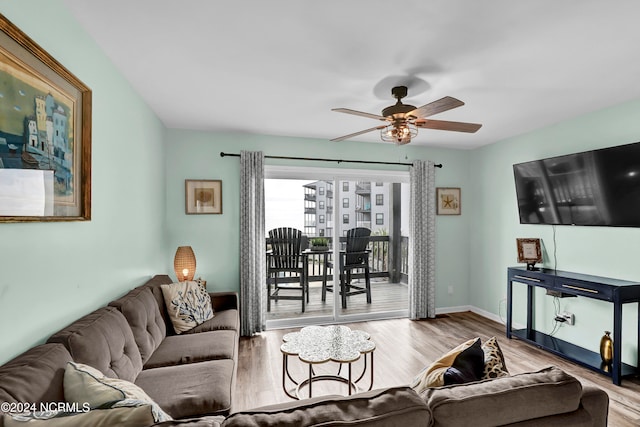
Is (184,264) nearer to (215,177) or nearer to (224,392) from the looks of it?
(215,177)

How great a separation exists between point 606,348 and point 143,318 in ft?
12.8

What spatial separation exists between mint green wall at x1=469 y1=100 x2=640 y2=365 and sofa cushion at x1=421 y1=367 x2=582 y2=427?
2.78m

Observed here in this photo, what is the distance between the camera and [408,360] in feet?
10.7

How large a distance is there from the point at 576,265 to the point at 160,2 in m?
4.33

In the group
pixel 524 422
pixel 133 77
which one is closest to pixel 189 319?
pixel 133 77

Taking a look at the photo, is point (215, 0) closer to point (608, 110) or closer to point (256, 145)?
point (256, 145)

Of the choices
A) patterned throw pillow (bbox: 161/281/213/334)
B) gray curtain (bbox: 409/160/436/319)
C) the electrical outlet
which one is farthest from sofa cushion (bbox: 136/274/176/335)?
the electrical outlet

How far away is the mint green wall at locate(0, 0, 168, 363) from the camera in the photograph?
1.32 m

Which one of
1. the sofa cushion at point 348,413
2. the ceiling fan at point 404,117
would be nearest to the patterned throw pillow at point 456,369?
the sofa cushion at point 348,413

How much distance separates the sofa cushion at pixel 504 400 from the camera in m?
0.98

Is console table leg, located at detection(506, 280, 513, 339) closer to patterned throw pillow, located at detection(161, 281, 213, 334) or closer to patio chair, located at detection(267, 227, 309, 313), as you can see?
patio chair, located at detection(267, 227, 309, 313)

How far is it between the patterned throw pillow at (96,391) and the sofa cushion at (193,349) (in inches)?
35.6

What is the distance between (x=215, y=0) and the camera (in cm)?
162

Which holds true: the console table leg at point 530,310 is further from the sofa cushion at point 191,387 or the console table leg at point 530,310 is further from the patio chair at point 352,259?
the sofa cushion at point 191,387
